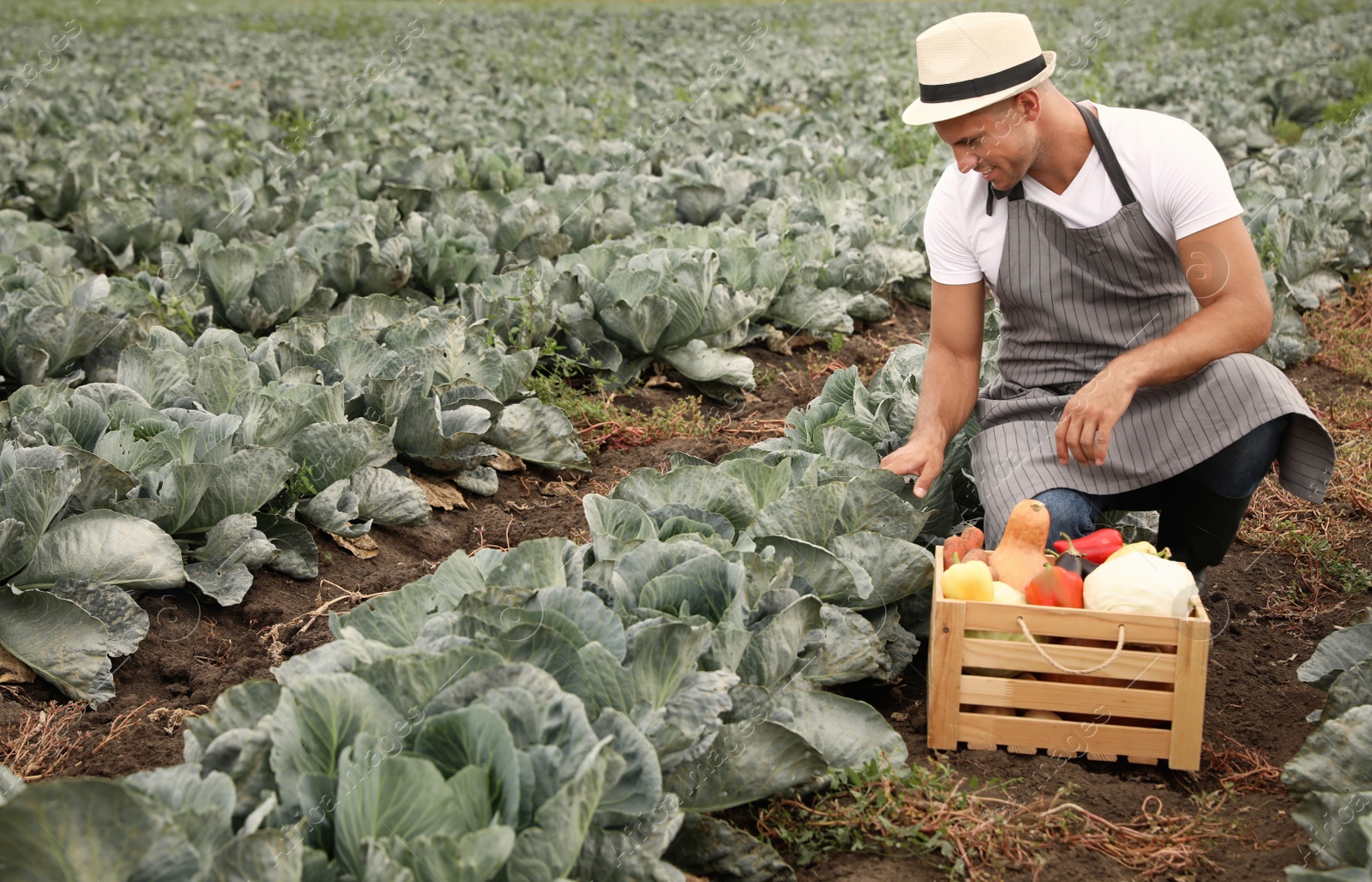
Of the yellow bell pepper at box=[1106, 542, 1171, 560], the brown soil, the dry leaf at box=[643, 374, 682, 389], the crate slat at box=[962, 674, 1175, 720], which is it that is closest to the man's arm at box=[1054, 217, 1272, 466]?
the yellow bell pepper at box=[1106, 542, 1171, 560]

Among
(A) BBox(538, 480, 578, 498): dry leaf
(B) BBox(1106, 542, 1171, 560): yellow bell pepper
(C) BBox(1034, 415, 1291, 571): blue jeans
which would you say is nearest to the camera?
(B) BBox(1106, 542, 1171, 560): yellow bell pepper

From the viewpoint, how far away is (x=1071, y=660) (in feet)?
7.86

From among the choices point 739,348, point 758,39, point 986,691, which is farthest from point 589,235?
point 758,39

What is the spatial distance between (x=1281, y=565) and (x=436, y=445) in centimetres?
283

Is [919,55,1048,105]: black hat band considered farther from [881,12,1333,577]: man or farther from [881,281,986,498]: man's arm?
[881,281,986,498]: man's arm

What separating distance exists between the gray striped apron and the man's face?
0.23m

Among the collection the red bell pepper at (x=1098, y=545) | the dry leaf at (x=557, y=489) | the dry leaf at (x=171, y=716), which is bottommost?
the dry leaf at (x=557, y=489)

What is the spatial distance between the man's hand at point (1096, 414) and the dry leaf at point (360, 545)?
2.13 metres

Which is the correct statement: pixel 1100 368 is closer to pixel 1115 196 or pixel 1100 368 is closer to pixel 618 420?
pixel 1115 196

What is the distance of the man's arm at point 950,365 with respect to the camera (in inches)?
125

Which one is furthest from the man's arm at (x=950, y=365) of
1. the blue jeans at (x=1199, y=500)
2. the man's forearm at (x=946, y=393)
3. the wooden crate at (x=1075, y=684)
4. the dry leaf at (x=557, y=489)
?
the dry leaf at (x=557, y=489)

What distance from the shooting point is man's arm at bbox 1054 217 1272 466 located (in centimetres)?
275

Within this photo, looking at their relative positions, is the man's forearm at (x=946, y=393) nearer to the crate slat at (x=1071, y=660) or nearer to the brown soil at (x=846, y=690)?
the brown soil at (x=846, y=690)

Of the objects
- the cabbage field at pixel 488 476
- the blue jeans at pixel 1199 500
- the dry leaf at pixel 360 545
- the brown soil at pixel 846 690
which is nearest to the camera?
the cabbage field at pixel 488 476
